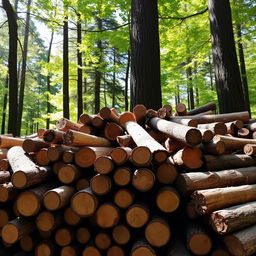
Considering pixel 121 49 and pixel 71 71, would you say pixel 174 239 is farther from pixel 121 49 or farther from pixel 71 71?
pixel 71 71

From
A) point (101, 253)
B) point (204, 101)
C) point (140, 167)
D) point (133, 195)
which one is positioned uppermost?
point (204, 101)

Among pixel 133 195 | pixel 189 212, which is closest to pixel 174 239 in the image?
pixel 189 212

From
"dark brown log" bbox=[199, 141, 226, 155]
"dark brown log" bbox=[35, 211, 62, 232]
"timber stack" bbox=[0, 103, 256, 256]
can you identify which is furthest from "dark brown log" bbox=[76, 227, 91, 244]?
"dark brown log" bbox=[199, 141, 226, 155]

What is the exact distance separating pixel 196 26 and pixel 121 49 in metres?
3.47

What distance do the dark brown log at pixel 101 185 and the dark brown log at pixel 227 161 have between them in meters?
1.25

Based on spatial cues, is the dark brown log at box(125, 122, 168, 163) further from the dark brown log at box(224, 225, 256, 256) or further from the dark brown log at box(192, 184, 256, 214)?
the dark brown log at box(224, 225, 256, 256)

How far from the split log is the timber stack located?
0.04ft

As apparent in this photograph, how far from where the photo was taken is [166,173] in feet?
9.91

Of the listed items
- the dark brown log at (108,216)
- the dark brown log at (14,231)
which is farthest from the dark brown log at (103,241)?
the dark brown log at (14,231)

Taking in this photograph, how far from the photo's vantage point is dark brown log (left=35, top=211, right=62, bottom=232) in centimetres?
298

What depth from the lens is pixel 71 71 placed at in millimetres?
16109

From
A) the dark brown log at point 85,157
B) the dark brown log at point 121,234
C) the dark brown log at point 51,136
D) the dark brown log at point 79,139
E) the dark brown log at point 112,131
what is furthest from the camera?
the dark brown log at point 112,131

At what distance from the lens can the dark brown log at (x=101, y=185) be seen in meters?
2.94

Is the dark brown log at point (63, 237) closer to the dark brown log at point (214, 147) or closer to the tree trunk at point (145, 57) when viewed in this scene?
the dark brown log at point (214, 147)
